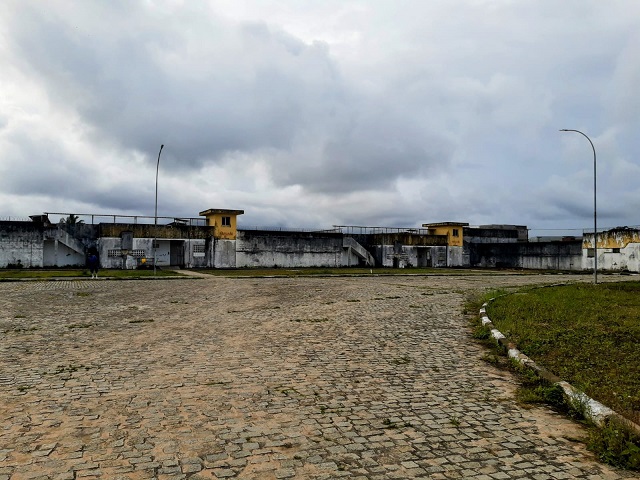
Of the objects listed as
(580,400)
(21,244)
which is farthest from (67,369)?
(21,244)

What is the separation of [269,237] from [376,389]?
37981 mm

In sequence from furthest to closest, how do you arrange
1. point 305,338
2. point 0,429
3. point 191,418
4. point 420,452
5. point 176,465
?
point 305,338 < point 191,418 < point 0,429 < point 420,452 < point 176,465

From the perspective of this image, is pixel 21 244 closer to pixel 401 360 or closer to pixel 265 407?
pixel 401 360

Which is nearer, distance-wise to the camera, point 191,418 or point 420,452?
point 420,452

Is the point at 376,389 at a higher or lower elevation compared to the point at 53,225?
lower

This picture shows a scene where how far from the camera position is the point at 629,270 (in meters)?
38.9

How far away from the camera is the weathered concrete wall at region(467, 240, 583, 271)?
4612cm

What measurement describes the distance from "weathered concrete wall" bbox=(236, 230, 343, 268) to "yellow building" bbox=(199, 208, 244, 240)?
935 mm

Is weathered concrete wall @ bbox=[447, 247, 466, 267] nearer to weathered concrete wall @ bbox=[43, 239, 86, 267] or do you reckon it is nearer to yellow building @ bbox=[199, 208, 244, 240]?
yellow building @ bbox=[199, 208, 244, 240]

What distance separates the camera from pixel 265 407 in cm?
544

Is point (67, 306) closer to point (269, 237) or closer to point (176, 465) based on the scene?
point (176, 465)

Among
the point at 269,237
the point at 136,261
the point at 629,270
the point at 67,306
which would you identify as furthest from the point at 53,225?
the point at 629,270

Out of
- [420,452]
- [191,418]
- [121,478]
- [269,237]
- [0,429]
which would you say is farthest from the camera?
[269,237]

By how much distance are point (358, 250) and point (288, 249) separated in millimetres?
7249
